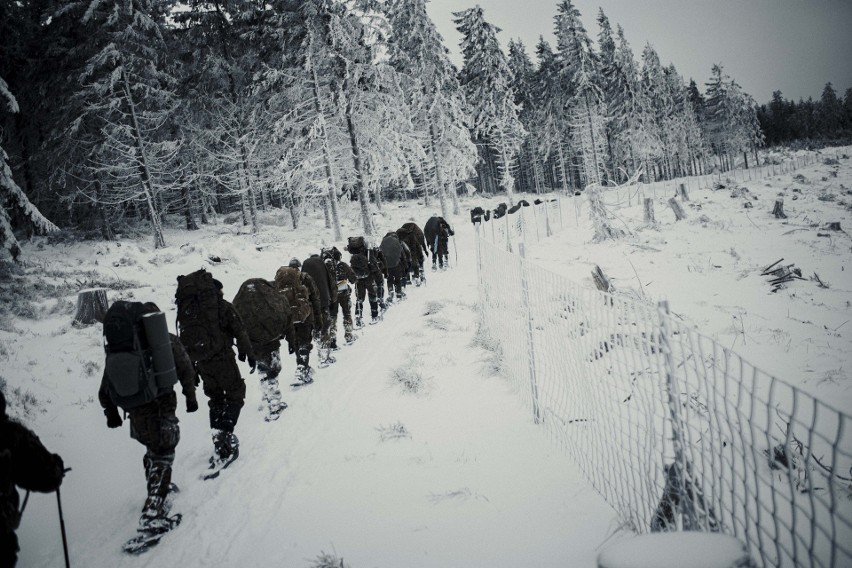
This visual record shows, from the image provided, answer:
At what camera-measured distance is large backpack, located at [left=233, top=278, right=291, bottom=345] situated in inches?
211

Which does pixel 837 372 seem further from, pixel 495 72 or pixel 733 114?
pixel 733 114

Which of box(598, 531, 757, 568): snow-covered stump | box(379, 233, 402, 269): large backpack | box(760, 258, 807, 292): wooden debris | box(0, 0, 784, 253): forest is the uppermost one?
box(0, 0, 784, 253): forest

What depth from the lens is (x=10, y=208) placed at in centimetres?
1148

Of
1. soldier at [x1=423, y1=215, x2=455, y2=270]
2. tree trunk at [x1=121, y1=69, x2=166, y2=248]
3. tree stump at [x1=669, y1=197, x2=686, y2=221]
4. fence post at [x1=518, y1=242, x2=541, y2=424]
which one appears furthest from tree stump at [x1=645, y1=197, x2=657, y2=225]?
tree trunk at [x1=121, y1=69, x2=166, y2=248]

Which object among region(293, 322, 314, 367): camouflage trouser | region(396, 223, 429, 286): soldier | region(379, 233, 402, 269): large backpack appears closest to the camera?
region(293, 322, 314, 367): camouflage trouser

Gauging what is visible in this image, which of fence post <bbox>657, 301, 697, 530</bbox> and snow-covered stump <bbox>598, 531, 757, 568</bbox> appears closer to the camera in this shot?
snow-covered stump <bbox>598, 531, 757, 568</bbox>

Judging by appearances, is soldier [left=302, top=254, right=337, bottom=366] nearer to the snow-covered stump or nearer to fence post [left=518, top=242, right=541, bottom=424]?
fence post [left=518, top=242, right=541, bottom=424]

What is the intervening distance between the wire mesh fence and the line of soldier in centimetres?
330

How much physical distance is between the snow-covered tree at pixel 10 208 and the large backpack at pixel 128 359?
10.8 m

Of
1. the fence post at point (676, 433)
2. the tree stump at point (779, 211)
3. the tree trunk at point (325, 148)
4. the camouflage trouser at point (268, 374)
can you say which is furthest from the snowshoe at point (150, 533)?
the tree stump at point (779, 211)

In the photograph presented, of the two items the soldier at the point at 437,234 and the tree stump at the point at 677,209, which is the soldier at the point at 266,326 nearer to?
the soldier at the point at 437,234

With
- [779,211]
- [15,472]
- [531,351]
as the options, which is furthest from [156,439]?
[779,211]

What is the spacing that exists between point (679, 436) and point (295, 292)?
556 centimetres

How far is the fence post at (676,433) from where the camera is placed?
84.9 inches
